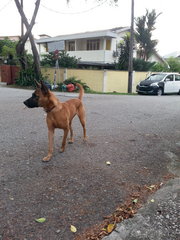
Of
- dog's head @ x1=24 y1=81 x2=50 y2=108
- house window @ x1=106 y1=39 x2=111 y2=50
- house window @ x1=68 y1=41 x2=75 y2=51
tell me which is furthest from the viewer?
house window @ x1=68 y1=41 x2=75 y2=51

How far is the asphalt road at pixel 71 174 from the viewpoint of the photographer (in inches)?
87.1

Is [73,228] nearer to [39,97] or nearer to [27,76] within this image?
[39,97]

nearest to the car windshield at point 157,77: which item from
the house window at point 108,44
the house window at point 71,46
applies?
the house window at point 108,44

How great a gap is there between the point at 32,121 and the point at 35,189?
3626 millimetres

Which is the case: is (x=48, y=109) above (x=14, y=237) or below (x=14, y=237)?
above

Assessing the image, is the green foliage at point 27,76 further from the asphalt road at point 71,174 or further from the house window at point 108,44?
the house window at point 108,44

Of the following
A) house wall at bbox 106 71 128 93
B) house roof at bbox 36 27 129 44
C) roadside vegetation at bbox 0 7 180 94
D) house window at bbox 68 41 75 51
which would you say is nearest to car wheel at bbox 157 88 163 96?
house wall at bbox 106 71 128 93

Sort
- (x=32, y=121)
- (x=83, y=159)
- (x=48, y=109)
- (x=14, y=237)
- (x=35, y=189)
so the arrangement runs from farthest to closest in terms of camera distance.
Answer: (x=32, y=121) < (x=83, y=159) < (x=48, y=109) < (x=35, y=189) < (x=14, y=237)

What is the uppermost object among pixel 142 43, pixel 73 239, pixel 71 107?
pixel 142 43

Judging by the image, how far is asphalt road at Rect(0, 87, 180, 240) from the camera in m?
2.21

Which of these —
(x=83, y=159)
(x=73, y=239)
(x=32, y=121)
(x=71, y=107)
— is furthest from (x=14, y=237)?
(x=32, y=121)

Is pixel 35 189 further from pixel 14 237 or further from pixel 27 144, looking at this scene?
pixel 27 144

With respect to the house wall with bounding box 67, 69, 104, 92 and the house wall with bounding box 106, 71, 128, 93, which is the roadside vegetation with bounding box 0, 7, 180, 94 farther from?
the house wall with bounding box 106, 71, 128, 93

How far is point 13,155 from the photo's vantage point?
371 cm
